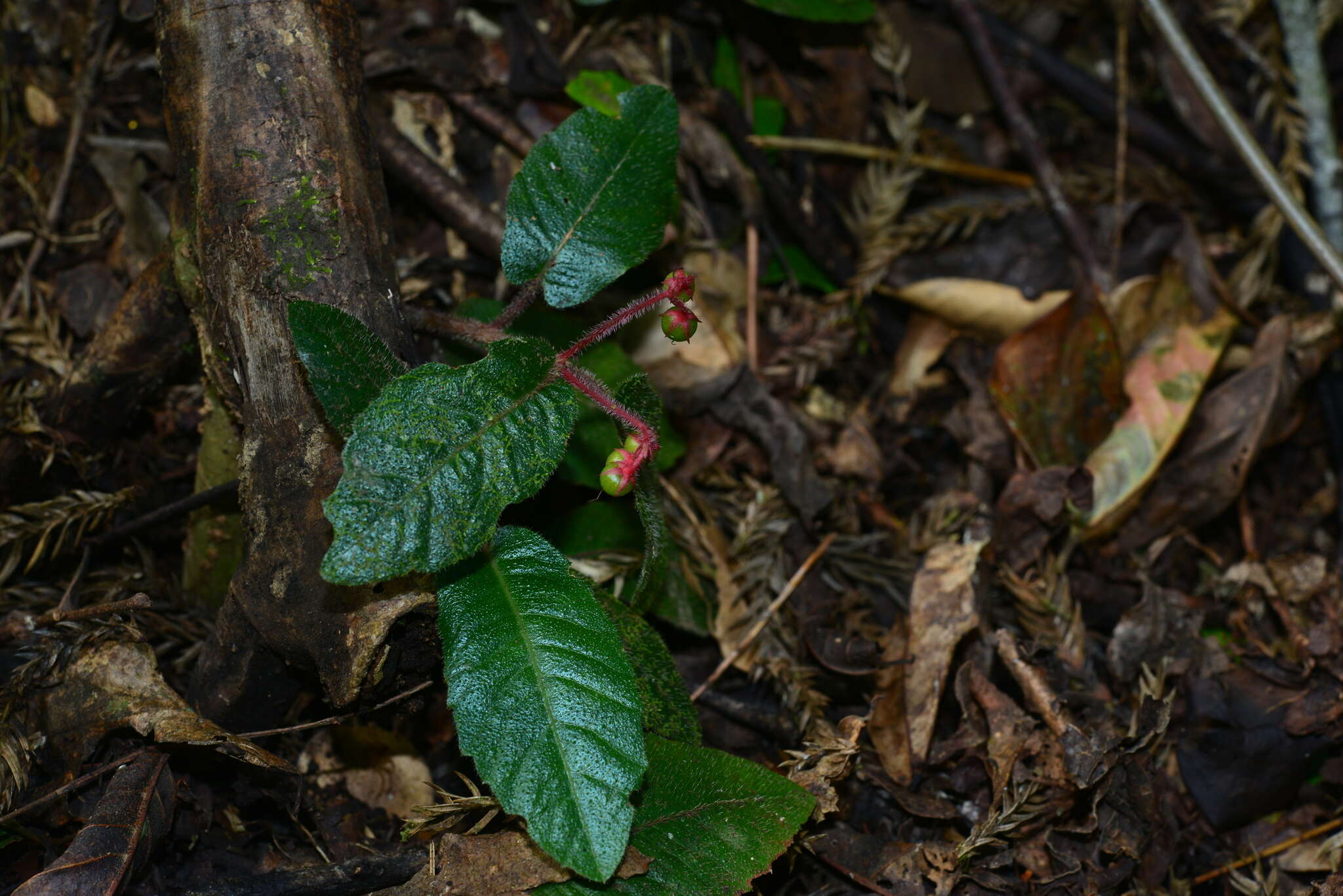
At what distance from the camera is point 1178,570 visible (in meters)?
2.74

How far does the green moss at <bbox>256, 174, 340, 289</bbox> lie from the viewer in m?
1.81

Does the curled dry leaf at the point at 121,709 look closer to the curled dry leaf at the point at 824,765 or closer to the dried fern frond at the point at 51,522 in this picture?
the dried fern frond at the point at 51,522

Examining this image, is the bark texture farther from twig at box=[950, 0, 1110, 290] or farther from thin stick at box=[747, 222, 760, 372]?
twig at box=[950, 0, 1110, 290]

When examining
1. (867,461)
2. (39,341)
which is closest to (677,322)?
(867,461)

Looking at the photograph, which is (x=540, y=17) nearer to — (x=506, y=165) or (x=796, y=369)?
(x=506, y=165)

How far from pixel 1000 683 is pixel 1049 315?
3.55ft

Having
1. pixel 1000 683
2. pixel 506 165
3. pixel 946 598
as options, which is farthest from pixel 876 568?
pixel 506 165

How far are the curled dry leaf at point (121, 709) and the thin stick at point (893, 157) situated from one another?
7.23ft

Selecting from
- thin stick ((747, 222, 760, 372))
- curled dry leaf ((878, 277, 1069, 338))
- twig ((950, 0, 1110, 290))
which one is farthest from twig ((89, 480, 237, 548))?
twig ((950, 0, 1110, 290))

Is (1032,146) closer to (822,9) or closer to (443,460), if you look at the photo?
(822,9)

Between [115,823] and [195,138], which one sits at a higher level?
[195,138]

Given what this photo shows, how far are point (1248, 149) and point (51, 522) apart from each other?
11.1ft

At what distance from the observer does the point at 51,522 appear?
213 centimetres

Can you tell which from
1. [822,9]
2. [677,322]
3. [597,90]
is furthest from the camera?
[822,9]
